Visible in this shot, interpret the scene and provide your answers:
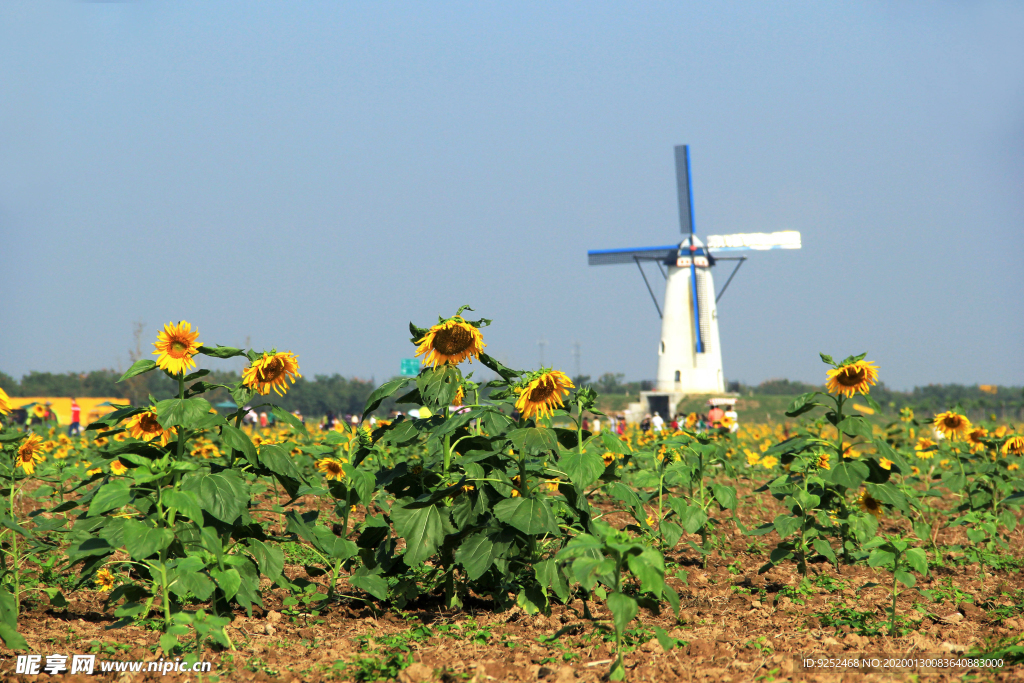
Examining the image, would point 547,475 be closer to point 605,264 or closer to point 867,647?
point 867,647

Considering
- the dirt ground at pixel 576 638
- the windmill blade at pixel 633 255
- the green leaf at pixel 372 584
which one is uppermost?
the windmill blade at pixel 633 255

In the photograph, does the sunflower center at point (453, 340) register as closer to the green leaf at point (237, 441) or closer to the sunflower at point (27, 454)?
the green leaf at point (237, 441)

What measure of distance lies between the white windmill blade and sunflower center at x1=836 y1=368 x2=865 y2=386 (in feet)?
154

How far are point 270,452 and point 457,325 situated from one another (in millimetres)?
1180

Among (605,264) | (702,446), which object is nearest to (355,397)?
(605,264)

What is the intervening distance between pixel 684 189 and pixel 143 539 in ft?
168

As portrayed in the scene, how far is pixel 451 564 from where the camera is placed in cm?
447

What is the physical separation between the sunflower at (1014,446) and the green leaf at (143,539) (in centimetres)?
701

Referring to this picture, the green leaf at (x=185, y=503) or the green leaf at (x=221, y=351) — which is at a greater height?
the green leaf at (x=221, y=351)

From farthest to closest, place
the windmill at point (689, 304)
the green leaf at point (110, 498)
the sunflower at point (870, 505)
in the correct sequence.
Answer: the windmill at point (689, 304) → the sunflower at point (870, 505) → the green leaf at point (110, 498)

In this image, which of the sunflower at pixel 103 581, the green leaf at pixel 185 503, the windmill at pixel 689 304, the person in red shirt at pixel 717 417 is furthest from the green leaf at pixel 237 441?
the windmill at pixel 689 304

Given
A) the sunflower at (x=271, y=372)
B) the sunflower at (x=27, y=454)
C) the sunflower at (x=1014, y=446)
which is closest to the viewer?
the sunflower at (x=271, y=372)

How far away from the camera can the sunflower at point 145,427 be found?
402 cm

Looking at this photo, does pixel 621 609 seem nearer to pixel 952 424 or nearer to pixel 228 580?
pixel 228 580
